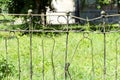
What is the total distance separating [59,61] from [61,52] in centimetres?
89

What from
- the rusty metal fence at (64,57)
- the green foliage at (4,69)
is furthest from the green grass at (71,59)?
the green foliage at (4,69)

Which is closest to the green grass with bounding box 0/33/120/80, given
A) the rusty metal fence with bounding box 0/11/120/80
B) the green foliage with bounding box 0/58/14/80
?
the rusty metal fence with bounding box 0/11/120/80

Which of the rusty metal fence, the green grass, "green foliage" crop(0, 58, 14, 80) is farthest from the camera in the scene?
the green grass

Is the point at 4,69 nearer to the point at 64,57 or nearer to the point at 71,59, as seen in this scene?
the point at 71,59

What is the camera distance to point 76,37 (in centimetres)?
853

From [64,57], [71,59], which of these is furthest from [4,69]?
[64,57]

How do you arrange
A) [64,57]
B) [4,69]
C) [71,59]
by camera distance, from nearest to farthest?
[4,69], [71,59], [64,57]

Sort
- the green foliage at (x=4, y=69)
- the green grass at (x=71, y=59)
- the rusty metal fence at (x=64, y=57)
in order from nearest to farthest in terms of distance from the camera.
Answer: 1. the rusty metal fence at (x=64, y=57)
2. the green foliage at (x=4, y=69)
3. the green grass at (x=71, y=59)

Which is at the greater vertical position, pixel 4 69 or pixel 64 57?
pixel 4 69

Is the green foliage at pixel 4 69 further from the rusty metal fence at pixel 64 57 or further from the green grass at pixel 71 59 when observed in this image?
the green grass at pixel 71 59

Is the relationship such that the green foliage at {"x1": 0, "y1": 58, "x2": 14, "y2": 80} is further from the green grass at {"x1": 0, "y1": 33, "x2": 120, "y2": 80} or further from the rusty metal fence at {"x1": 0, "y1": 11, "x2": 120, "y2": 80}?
the green grass at {"x1": 0, "y1": 33, "x2": 120, "y2": 80}

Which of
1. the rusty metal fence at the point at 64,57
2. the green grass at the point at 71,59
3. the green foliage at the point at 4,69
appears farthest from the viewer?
the green grass at the point at 71,59

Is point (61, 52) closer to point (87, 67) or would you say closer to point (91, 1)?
point (87, 67)

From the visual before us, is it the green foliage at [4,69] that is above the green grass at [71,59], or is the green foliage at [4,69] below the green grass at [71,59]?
above
